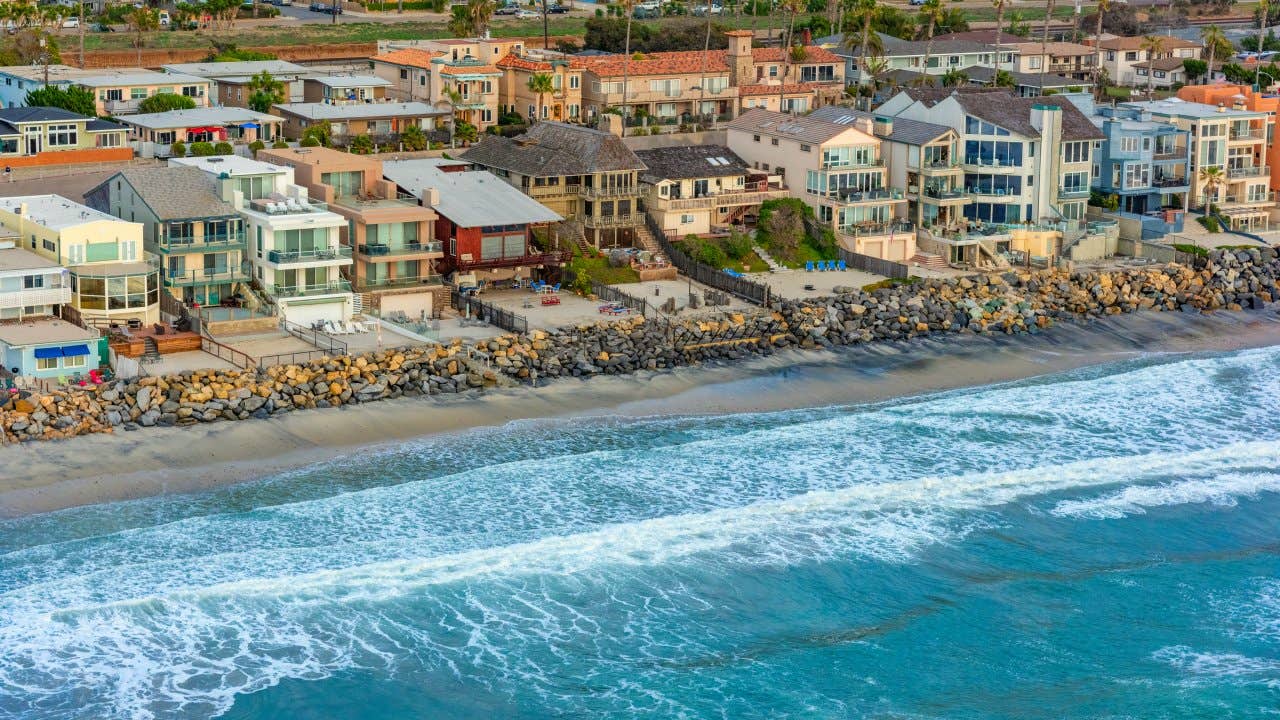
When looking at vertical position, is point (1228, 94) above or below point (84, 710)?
above

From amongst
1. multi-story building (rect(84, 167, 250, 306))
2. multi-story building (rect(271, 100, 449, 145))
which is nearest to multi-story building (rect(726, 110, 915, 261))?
multi-story building (rect(271, 100, 449, 145))

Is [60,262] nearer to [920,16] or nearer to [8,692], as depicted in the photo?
[8,692]

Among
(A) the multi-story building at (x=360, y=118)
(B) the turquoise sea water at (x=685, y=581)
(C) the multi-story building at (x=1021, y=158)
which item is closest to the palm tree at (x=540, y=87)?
(A) the multi-story building at (x=360, y=118)

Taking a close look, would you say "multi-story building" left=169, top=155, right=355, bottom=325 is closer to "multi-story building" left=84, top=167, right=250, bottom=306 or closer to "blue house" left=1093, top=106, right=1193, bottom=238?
"multi-story building" left=84, top=167, right=250, bottom=306

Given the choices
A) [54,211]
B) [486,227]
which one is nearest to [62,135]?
[54,211]

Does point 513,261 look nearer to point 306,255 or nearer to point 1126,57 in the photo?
point 306,255

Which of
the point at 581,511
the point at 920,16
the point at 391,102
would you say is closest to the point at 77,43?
the point at 391,102
